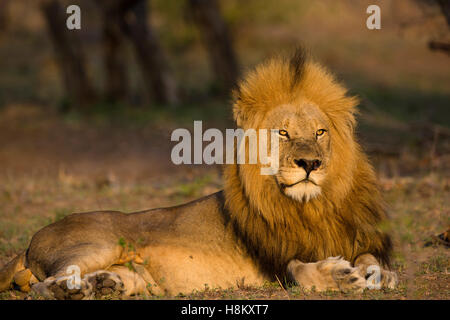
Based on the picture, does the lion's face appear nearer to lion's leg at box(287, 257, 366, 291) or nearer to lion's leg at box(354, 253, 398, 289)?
lion's leg at box(287, 257, 366, 291)

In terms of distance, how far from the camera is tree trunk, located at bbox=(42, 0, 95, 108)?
1326 cm

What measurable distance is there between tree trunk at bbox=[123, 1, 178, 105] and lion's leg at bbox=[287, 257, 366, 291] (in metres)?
10.4

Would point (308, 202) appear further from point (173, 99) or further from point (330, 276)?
point (173, 99)

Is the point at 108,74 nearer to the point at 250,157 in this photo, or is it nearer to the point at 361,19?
the point at 250,157

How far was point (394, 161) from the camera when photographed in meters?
8.34

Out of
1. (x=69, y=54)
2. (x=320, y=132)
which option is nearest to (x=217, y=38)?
(x=69, y=54)

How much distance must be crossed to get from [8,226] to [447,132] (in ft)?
15.7

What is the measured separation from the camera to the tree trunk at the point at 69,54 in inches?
522

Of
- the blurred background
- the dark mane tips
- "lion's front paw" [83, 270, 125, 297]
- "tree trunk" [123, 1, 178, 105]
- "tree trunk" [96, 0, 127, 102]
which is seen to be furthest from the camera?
"tree trunk" [123, 1, 178, 105]

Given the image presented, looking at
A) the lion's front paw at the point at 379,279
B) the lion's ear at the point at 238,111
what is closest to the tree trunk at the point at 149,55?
the lion's ear at the point at 238,111

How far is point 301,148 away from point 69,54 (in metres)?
10.6

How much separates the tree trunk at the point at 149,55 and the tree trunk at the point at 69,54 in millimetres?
1148

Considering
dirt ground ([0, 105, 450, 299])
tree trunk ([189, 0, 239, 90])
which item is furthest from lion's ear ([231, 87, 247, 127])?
tree trunk ([189, 0, 239, 90])
